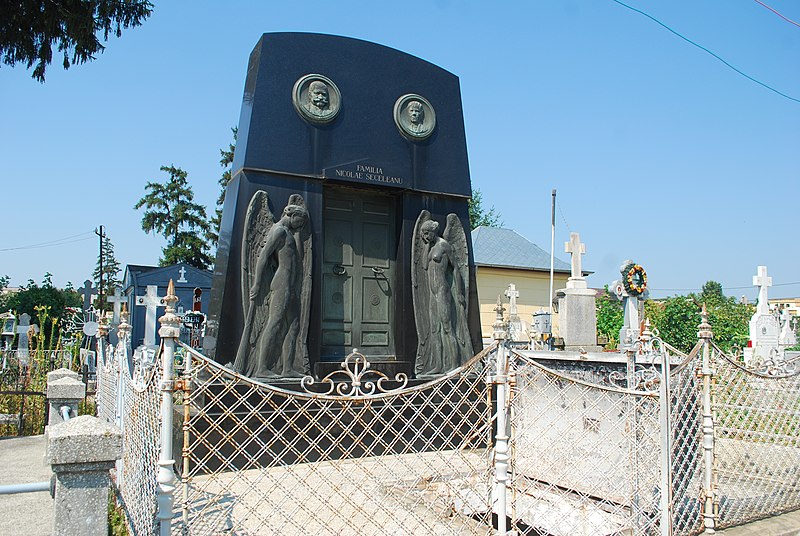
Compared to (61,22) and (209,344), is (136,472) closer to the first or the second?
(209,344)

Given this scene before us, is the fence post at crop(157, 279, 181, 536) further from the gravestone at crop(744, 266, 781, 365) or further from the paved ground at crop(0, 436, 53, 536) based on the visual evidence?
the gravestone at crop(744, 266, 781, 365)

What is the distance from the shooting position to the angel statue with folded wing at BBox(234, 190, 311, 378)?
6320mm

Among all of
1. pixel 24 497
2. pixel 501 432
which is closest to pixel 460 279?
pixel 501 432

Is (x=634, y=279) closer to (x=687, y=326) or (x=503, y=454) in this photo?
(x=687, y=326)

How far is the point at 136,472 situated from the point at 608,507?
132 inches

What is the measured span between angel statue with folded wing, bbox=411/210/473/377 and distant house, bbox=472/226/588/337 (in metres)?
16.4

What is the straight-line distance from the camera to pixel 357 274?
729 cm

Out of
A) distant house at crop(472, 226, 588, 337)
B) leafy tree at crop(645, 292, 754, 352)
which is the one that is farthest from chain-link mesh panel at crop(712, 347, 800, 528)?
distant house at crop(472, 226, 588, 337)

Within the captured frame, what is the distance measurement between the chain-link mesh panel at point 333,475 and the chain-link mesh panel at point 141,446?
8.2 inches

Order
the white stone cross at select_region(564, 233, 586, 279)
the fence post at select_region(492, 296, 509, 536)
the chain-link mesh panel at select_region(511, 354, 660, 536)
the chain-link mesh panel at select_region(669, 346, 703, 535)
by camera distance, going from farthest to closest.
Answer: the white stone cross at select_region(564, 233, 586, 279) → the chain-link mesh panel at select_region(669, 346, 703, 535) → the chain-link mesh panel at select_region(511, 354, 660, 536) → the fence post at select_region(492, 296, 509, 536)

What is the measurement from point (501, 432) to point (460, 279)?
4.00 m

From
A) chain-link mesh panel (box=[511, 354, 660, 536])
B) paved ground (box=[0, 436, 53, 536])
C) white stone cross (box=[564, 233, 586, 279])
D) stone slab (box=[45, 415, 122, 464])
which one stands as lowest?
paved ground (box=[0, 436, 53, 536])

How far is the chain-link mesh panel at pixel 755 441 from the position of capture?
4.52 m

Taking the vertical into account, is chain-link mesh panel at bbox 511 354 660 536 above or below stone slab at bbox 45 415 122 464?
below
